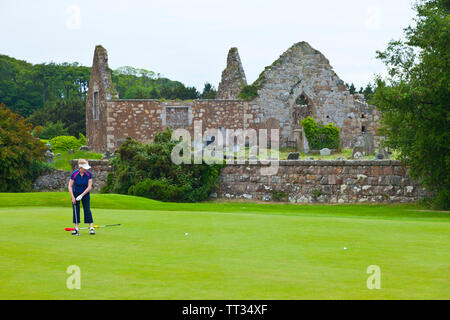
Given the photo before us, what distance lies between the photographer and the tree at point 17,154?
30.1 m

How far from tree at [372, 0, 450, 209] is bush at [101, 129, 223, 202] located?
825cm

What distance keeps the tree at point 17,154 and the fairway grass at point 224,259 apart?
1517 centimetres

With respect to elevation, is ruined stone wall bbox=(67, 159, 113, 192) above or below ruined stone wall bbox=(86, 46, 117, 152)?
below

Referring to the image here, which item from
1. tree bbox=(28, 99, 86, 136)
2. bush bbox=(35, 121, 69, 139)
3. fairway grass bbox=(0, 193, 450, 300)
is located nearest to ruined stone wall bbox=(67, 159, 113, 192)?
fairway grass bbox=(0, 193, 450, 300)

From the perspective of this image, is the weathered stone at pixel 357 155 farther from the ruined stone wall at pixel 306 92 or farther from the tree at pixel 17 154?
the tree at pixel 17 154

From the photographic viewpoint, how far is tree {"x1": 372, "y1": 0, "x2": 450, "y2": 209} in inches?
861

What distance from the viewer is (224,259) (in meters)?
9.12

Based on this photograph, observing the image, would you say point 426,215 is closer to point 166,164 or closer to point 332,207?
point 332,207

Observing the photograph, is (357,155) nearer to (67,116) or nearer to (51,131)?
(51,131)

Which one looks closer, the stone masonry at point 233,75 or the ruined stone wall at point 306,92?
the ruined stone wall at point 306,92

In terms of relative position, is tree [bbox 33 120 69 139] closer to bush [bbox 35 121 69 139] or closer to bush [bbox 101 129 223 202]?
bush [bbox 35 121 69 139]

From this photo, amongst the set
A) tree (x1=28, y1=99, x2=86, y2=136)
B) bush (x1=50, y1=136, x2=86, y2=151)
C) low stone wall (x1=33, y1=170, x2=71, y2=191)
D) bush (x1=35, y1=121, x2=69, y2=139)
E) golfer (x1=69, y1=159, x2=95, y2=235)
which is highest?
tree (x1=28, y1=99, x2=86, y2=136)

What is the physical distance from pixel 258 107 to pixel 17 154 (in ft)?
40.9

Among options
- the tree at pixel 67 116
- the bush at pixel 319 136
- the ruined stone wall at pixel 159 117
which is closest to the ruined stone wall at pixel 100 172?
the ruined stone wall at pixel 159 117
